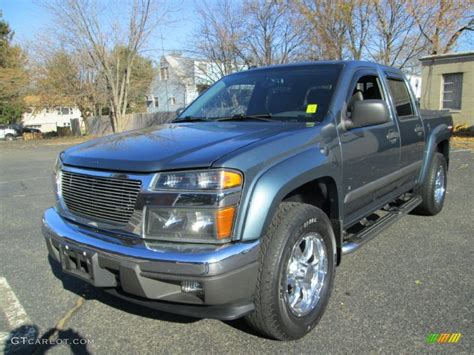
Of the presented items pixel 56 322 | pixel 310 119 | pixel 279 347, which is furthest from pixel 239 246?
pixel 56 322

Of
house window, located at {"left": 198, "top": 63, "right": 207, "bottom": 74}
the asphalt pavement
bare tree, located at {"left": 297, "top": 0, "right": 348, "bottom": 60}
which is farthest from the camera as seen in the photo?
house window, located at {"left": 198, "top": 63, "right": 207, "bottom": 74}

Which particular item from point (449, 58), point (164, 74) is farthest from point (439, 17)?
point (164, 74)

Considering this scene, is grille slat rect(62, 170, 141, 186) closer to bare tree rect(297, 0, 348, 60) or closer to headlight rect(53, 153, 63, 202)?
headlight rect(53, 153, 63, 202)

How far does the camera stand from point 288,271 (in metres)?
2.61

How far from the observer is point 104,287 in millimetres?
2482

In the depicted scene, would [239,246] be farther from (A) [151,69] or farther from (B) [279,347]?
(A) [151,69]

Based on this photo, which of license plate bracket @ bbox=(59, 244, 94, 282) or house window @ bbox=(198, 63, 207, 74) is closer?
license plate bracket @ bbox=(59, 244, 94, 282)

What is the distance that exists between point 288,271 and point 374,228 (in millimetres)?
1437

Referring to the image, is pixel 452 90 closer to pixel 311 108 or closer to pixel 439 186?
pixel 439 186

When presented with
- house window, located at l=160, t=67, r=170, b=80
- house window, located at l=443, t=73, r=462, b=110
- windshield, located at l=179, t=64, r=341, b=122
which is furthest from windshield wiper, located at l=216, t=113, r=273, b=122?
house window, located at l=160, t=67, r=170, b=80

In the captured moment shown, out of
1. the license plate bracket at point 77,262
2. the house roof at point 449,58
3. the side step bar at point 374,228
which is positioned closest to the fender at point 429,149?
the side step bar at point 374,228

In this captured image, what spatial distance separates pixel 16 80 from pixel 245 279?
35181 millimetres

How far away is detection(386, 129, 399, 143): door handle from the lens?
12.7 ft

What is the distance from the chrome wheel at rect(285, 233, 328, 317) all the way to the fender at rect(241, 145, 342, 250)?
1.25 ft
